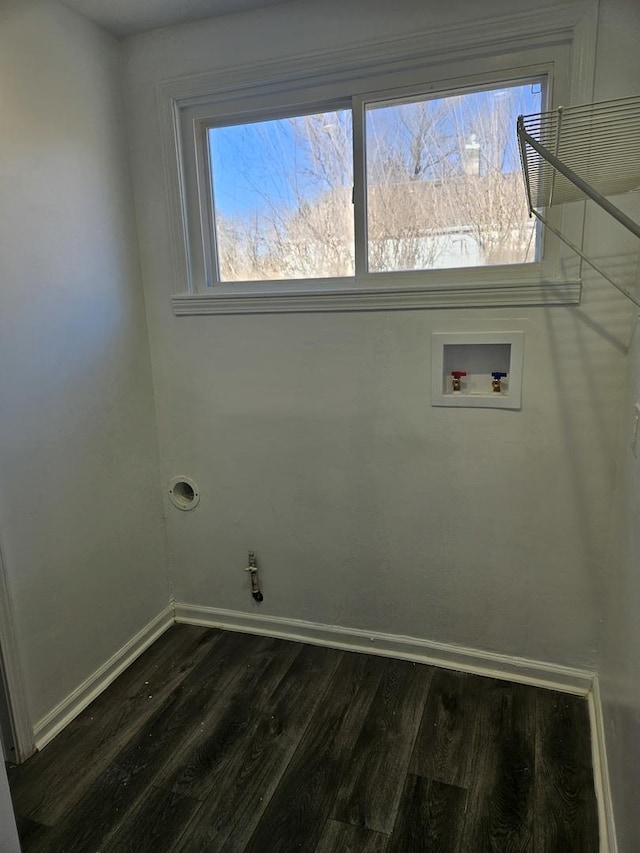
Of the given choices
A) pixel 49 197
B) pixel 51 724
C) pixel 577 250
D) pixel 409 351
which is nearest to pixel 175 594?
pixel 51 724

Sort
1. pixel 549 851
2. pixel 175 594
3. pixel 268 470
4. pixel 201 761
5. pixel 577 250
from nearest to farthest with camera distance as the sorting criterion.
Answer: pixel 549 851, pixel 577 250, pixel 201 761, pixel 268 470, pixel 175 594

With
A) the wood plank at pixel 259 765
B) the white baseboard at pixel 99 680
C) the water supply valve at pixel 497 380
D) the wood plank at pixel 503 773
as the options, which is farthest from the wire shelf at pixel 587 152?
the white baseboard at pixel 99 680

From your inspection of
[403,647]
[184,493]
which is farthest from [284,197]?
[403,647]

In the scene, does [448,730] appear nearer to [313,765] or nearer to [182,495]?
[313,765]

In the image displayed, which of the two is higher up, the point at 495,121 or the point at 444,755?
the point at 495,121

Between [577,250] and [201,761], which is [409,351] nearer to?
[577,250]

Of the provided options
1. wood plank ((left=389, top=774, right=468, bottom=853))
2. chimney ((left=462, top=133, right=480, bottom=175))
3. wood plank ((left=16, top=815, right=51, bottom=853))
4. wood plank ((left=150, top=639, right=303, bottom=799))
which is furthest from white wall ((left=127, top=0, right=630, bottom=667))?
wood plank ((left=16, top=815, right=51, bottom=853))

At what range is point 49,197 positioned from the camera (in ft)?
5.96

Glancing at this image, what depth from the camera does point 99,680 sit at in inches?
83.4

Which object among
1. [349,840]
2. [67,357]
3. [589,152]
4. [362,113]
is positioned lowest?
[349,840]

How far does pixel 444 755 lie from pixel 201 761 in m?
0.78

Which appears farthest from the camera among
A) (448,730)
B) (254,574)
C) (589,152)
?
(254,574)

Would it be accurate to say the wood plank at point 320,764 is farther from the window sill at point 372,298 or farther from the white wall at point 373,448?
the window sill at point 372,298

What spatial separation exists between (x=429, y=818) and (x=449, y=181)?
1.98m
